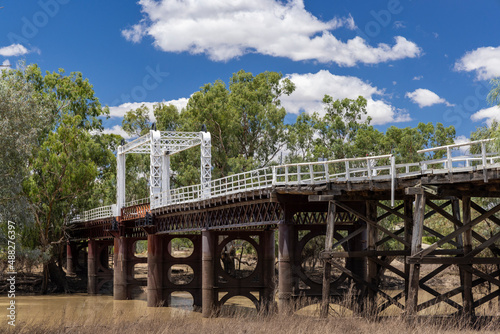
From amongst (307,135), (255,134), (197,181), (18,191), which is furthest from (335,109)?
A: (18,191)

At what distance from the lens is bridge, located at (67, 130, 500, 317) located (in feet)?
72.5

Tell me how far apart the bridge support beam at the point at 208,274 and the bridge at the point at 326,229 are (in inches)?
2.4

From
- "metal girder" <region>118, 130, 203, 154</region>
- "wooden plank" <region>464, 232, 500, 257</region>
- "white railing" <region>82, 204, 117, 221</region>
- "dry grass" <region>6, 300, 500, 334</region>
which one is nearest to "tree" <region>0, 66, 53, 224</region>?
"dry grass" <region>6, 300, 500, 334</region>

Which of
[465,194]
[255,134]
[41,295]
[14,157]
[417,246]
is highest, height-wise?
[255,134]

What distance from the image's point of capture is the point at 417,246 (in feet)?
69.7

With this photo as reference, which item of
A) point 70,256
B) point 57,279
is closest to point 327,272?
point 57,279

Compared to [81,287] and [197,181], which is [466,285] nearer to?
[197,181]

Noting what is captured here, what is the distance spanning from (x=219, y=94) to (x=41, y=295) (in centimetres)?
2634

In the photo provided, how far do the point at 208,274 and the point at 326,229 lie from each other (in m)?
11.9

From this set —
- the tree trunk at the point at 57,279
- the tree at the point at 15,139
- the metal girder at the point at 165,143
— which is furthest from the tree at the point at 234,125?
the tree at the point at 15,139

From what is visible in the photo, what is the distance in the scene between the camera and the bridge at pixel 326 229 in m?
22.1

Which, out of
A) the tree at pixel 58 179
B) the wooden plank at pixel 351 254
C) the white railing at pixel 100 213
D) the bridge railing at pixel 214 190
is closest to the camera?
the wooden plank at pixel 351 254

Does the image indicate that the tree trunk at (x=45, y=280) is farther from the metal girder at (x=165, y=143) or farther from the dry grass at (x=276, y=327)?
the dry grass at (x=276, y=327)

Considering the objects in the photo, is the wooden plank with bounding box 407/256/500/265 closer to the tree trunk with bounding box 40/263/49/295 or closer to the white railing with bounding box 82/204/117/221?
the white railing with bounding box 82/204/117/221
